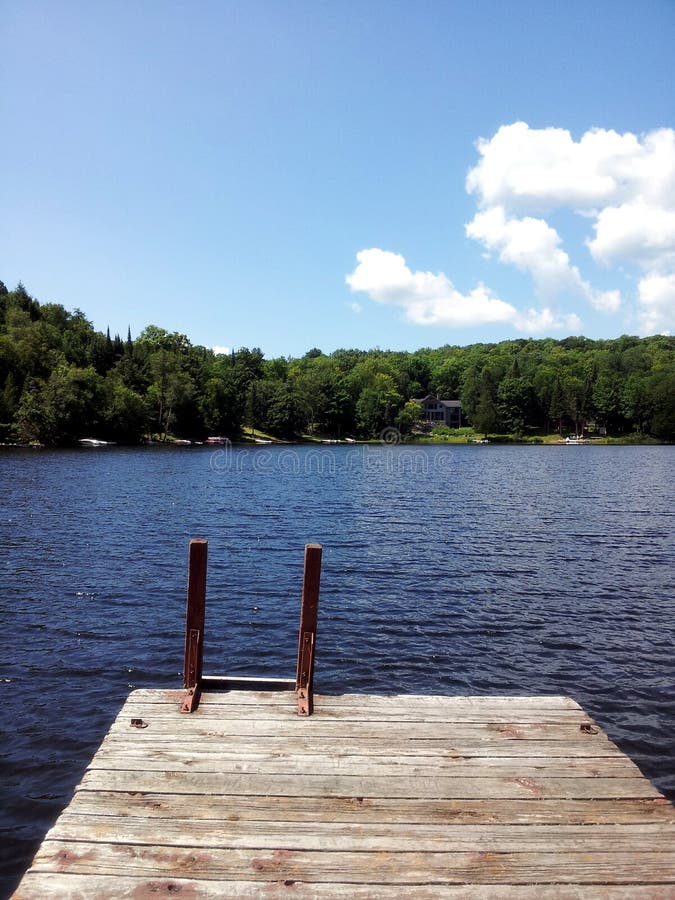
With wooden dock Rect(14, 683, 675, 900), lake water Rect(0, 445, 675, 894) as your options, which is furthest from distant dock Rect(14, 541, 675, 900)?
lake water Rect(0, 445, 675, 894)

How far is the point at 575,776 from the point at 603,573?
17829 millimetres

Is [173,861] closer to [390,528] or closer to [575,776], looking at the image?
[575,776]

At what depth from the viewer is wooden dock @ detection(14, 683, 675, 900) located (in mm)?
4777

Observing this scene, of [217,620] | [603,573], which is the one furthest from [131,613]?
[603,573]

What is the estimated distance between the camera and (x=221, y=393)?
148 m

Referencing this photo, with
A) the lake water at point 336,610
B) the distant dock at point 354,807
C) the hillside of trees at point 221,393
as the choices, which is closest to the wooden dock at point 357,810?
the distant dock at point 354,807

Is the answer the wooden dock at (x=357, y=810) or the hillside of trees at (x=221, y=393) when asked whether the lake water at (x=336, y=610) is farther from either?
the hillside of trees at (x=221, y=393)

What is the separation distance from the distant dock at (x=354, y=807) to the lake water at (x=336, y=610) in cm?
262

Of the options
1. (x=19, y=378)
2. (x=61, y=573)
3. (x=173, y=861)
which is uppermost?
(x=19, y=378)

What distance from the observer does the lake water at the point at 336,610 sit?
10.9 m

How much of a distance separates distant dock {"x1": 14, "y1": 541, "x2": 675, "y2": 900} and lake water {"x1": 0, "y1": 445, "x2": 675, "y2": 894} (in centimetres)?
262

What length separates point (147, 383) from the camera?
138625 mm

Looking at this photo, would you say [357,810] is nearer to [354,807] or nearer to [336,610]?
[354,807]

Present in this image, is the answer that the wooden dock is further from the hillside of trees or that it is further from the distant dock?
the hillside of trees
